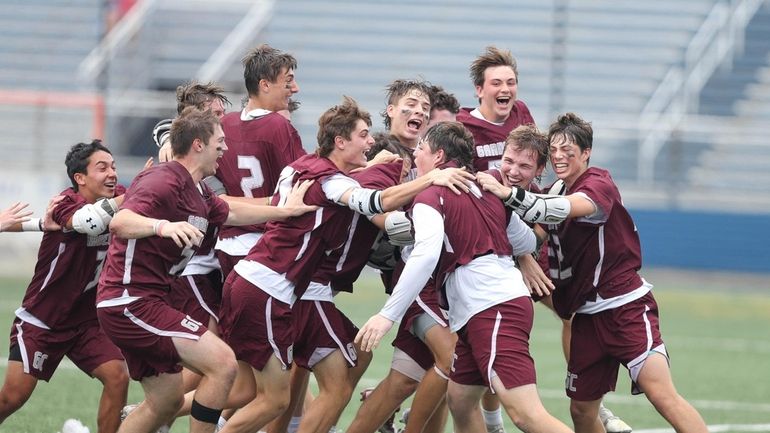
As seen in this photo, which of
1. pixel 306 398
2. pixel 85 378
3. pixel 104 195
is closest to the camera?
pixel 104 195

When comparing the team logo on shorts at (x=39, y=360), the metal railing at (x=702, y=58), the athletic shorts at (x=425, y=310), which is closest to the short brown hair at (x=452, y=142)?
the athletic shorts at (x=425, y=310)

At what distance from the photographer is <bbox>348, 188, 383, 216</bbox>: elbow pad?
278 inches

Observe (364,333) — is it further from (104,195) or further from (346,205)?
(104,195)

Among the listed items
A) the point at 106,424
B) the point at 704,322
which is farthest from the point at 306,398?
the point at 704,322

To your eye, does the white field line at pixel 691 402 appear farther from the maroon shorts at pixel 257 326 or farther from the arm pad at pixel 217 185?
the maroon shorts at pixel 257 326

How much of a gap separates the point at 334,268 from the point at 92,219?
1475mm

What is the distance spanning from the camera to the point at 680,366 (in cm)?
1271

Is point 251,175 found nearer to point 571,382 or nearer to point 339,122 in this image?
point 339,122

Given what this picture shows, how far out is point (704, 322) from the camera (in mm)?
16562

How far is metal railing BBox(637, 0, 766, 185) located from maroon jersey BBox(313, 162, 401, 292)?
14.1m

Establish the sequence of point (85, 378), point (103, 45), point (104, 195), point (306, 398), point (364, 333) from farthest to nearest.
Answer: point (103, 45)
point (85, 378)
point (306, 398)
point (104, 195)
point (364, 333)

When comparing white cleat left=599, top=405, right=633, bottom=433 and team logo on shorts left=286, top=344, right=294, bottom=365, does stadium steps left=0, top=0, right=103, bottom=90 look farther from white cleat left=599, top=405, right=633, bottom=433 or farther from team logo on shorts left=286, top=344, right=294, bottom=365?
team logo on shorts left=286, top=344, right=294, bottom=365

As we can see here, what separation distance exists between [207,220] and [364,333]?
139cm

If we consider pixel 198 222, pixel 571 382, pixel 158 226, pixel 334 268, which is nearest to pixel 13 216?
pixel 198 222
